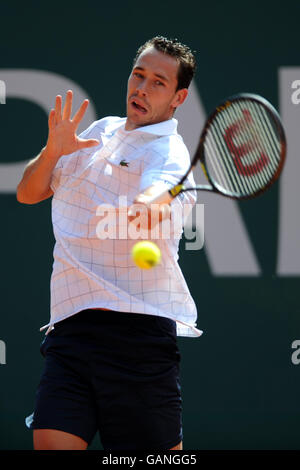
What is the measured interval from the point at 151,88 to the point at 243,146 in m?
0.40

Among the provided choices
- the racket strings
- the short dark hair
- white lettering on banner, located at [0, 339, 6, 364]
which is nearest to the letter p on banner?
white lettering on banner, located at [0, 339, 6, 364]

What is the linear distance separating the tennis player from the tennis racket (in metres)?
0.12

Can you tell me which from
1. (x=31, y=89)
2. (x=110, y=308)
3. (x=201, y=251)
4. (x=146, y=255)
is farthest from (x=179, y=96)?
(x=31, y=89)

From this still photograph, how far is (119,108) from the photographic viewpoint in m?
4.64

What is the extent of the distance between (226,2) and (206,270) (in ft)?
5.12

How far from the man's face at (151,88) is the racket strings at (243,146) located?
272mm

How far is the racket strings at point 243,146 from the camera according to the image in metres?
2.70

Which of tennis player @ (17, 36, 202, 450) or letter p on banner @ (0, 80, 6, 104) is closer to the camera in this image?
tennis player @ (17, 36, 202, 450)

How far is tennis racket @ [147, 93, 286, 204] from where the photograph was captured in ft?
8.73

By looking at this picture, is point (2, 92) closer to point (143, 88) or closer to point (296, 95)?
point (296, 95)

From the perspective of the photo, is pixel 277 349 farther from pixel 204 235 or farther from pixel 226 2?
pixel 226 2

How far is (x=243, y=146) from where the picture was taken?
278 cm

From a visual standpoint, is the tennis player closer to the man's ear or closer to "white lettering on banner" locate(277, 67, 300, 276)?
the man's ear

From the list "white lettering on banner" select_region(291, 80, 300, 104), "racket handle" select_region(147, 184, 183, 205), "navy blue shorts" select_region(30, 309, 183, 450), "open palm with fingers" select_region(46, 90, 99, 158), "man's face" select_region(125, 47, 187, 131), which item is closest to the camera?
"racket handle" select_region(147, 184, 183, 205)
